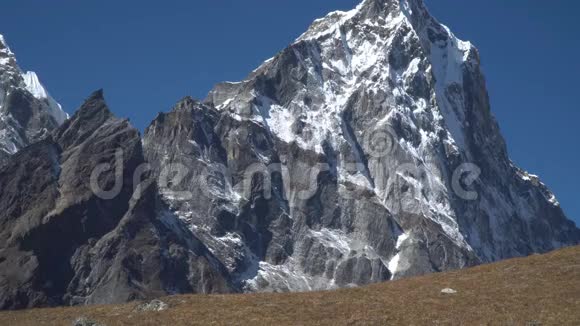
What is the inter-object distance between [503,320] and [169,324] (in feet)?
60.4

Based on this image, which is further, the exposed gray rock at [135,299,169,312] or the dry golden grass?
the exposed gray rock at [135,299,169,312]

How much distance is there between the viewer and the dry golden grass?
4994 centimetres

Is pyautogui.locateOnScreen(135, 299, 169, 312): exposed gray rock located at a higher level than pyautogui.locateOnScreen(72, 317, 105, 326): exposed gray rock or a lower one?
higher

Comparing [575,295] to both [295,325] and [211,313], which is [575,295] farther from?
Result: [211,313]

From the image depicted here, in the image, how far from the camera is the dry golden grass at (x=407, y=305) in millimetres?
49938

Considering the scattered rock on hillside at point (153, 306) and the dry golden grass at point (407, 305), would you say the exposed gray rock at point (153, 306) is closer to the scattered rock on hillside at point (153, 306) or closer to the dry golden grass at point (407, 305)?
the scattered rock on hillside at point (153, 306)

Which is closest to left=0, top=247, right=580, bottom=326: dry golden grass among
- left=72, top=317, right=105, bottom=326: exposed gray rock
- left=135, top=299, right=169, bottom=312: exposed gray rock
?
left=135, top=299, right=169, bottom=312: exposed gray rock

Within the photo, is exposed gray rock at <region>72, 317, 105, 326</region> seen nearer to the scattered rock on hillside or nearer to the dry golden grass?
the dry golden grass

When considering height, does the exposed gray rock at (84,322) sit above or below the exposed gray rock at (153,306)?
below

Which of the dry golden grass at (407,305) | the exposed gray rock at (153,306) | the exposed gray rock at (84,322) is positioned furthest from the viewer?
the exposed gray rock at (153,306)

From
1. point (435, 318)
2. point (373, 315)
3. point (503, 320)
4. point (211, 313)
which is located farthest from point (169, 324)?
point (503, 320)

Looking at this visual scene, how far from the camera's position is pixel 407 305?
53.5 metres

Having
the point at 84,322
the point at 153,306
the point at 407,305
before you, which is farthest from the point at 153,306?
the point at 407,305

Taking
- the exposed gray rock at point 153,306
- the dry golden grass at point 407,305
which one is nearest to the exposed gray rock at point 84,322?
the dry golden grass at point 407,305
